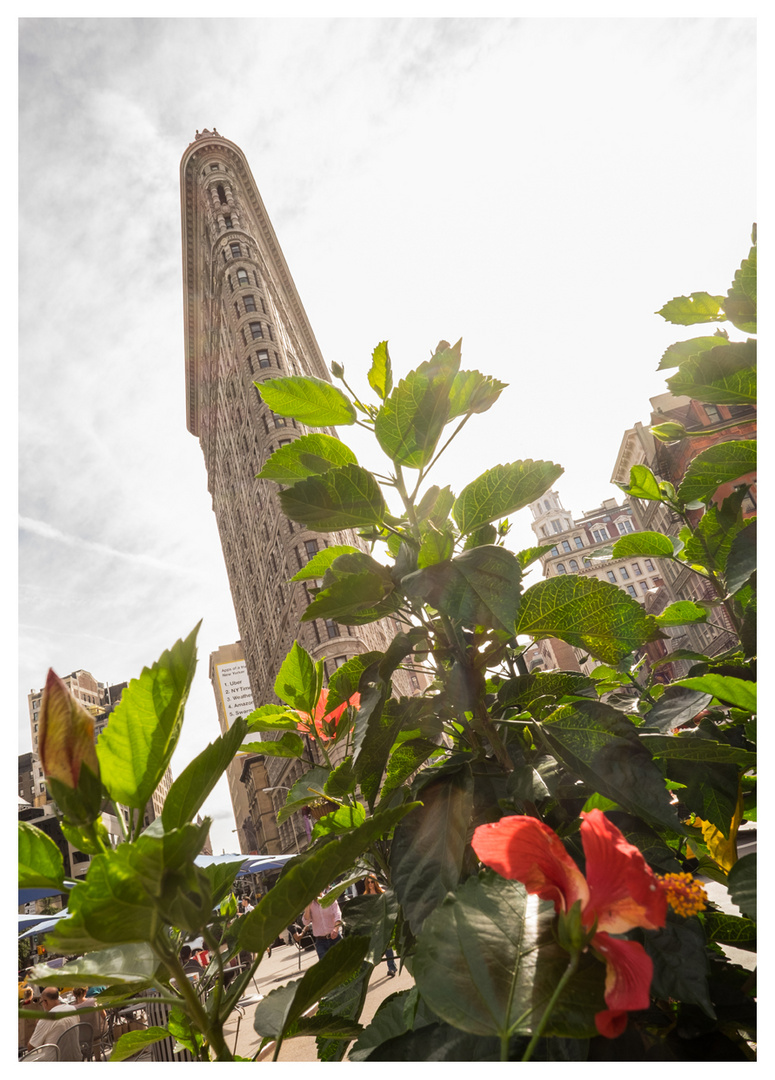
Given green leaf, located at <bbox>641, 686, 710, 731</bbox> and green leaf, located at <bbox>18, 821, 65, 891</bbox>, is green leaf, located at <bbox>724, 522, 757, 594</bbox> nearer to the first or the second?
green leaf, located at <bbox>641, 686, 710, 731</bbox>

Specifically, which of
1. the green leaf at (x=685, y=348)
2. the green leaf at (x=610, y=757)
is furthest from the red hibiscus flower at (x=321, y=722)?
the green leaf at (x=685, y=348)

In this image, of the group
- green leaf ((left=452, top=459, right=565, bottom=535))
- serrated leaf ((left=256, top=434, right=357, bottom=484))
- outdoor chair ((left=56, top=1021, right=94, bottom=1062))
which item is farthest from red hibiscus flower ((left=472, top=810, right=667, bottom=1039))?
outdoor chair ((left=56, top=1021, right=94, bottom=1062))

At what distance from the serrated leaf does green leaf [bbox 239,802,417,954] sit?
1.78ft

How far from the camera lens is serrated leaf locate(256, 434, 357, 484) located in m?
1.00

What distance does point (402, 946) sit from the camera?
0.87 metres

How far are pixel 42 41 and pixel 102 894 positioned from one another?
1.14 meters

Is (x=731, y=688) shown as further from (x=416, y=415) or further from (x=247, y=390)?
(x=247, y=390)

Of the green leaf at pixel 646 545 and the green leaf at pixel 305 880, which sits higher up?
the green leaf at pixel 646 545

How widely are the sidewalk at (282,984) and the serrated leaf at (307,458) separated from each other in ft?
2.33

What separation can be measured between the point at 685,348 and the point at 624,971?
3.16 ft

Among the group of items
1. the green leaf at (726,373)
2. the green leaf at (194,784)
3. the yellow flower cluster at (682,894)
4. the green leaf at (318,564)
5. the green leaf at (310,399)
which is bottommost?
the yellow flower cluster at (682,894)

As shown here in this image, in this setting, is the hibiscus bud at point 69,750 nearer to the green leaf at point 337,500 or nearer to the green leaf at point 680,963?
the green leaf at point 337,500

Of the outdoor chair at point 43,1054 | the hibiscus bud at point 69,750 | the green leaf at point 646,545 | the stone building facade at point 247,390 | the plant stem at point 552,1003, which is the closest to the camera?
the plant stem at point 552,1003

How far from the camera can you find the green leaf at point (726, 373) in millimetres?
923
